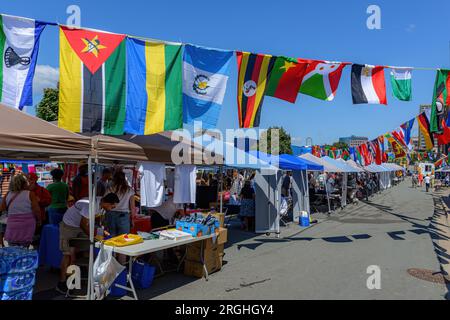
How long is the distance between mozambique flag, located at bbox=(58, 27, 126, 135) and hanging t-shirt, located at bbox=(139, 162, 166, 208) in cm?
81

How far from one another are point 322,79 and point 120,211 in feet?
19.3

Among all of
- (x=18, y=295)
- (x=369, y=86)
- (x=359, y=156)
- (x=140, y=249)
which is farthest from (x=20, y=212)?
(x=359, y=156)

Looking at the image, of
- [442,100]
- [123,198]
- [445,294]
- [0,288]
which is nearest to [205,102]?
[123,198]

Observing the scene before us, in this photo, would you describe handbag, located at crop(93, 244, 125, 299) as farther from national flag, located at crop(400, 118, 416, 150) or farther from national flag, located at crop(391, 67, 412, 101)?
national flag, located at crop(400, 118, 416, 150)

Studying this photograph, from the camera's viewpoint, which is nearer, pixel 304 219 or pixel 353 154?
pixel 304 219

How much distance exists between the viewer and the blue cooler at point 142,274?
568 cm

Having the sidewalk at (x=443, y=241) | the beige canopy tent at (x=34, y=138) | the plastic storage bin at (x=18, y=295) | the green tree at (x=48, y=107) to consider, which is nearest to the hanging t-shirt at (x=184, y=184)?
the beige canopy tent at (x=34, y=138)

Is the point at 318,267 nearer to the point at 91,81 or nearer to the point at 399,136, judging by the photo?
the point at 91,81

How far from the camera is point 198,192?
13.0 meters

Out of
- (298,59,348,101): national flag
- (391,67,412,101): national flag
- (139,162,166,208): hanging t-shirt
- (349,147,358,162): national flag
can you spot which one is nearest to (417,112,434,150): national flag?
(391,67,412,101): national flag

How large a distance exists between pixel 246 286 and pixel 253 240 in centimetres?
422

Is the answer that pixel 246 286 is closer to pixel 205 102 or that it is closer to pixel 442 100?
pixel 205 102

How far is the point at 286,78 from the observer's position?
8.20m
